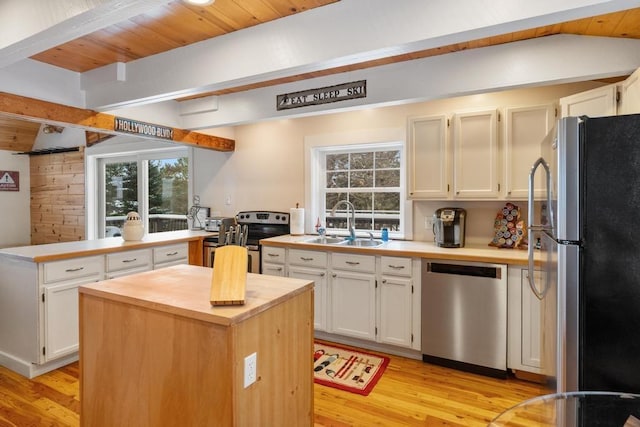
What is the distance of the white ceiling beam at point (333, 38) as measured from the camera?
5.13 feet

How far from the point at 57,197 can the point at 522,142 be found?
6892mm

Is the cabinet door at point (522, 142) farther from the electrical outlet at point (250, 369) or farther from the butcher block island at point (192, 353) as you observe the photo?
the electrical outlet at point (250, 369)

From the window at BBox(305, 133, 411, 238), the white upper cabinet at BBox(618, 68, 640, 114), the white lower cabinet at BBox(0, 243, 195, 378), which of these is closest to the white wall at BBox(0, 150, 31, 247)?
the white lower cabinet at BBox(0, 243, 195, 378)

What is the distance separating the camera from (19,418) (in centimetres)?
215

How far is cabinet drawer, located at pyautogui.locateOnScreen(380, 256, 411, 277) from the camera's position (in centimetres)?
291

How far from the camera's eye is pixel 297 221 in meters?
3.98

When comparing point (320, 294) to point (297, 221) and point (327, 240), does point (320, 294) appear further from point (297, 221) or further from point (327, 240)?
point (297, 221)

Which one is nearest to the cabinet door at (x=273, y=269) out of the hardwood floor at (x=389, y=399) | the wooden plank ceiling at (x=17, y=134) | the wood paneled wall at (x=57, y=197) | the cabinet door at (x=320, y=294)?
the cabinet door at (x=320, y=294)

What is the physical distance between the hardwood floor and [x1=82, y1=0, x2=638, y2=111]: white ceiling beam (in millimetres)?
2142

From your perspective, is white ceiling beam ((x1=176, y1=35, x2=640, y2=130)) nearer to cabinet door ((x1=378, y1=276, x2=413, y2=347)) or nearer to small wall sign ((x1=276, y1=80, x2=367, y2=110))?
small wall sign ((x1=276, y1=80, x2=367, y2=110))

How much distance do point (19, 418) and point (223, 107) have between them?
2.93 metres

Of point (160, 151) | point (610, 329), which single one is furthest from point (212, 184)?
point (610, 329)

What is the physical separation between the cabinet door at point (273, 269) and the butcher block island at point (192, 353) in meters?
1.83

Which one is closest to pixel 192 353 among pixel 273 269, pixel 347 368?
pixel 347 368
